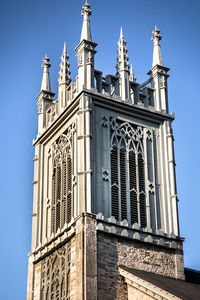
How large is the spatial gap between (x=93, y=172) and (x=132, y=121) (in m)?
4.31

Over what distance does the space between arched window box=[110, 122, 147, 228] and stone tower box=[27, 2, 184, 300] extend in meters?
0.05

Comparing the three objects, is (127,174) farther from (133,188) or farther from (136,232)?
(136,232)

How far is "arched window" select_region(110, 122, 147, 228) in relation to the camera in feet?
127

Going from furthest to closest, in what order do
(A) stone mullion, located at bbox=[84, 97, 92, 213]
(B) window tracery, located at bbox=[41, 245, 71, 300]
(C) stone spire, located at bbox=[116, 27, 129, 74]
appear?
(C) stone spire, located at bbox=[116, 27, 129, 74]
(A) stone mullion, located at bbox=[84, 97, 92, 213]
(B) window tracery, located at bbox=[41, 245, 71, 300]

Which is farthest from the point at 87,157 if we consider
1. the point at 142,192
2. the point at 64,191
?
the point at 142,192

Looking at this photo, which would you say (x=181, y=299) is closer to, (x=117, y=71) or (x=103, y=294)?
(x=103, y=294)

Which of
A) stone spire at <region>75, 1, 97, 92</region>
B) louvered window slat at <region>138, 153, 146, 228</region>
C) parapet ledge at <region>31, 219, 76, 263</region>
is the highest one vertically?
stone spire at <region>75, 1, 97, 92</region>

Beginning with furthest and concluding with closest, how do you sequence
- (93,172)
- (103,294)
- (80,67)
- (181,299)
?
(80,67) < (93,172) < (103,294) < (181,299)

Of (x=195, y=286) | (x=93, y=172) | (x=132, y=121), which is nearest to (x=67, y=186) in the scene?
(x=93, y=172)

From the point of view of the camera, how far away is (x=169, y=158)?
136 feet

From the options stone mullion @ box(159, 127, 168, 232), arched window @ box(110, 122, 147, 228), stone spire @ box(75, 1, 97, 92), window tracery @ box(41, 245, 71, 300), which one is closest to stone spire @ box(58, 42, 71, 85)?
stone spire @ box(75, 1, 97, 92)

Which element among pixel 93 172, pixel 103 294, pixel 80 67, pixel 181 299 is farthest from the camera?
pixel 80 67

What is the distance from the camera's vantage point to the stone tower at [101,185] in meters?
36.7

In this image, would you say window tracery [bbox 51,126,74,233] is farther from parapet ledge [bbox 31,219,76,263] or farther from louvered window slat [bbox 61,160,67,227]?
parapet ledge [bbox 31,219,76,263]
